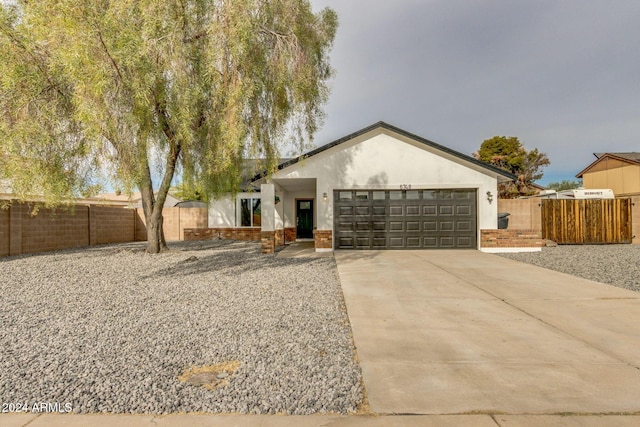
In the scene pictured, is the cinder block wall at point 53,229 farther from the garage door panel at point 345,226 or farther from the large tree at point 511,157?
the large tree at point 511,157

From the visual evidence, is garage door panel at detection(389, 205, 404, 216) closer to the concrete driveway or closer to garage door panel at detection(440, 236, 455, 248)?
garage door panel at detection(440, 236, 455, 248)

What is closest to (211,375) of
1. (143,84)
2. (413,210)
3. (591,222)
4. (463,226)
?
(143,84)

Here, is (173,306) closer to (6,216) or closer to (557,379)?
(557,379)

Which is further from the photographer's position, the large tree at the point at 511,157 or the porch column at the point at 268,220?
the large tree at the point at 511,157

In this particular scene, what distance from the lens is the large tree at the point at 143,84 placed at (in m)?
5.54

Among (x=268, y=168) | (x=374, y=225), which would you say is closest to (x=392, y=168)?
(x=374, y=225)

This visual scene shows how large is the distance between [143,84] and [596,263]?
38.3 feet

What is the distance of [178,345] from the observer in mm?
3566

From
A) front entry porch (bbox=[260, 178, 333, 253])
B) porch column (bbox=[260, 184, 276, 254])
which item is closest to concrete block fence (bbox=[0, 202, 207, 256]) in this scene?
front entry porch (bbox=[260, 178, 333, 253])

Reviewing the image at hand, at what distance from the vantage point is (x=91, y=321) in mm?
4402

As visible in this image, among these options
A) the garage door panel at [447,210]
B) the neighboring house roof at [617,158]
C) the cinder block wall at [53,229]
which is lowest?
the cinder block wall at [53,229]

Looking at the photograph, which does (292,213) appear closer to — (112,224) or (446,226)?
(446,226)

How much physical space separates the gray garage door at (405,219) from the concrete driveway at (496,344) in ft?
17.3

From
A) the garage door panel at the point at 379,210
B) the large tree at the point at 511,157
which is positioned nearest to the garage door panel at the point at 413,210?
the garage door panel at the point at 379,210
